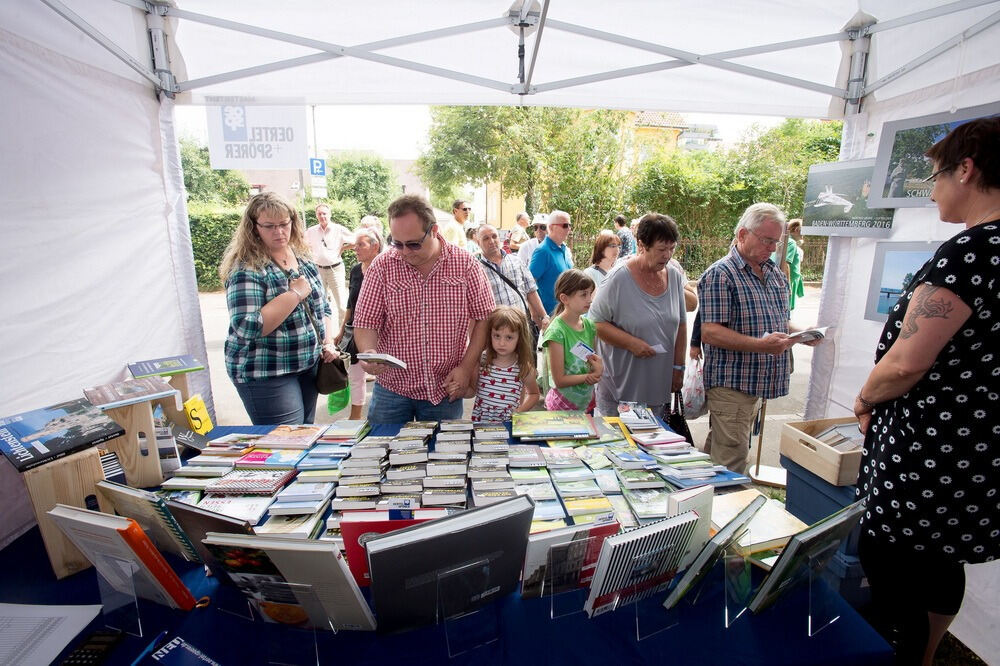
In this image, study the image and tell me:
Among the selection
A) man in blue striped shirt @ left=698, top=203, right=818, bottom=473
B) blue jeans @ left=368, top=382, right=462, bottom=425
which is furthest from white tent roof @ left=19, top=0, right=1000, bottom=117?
blue jeans @ left=368, top=382, right=462, bottom=425

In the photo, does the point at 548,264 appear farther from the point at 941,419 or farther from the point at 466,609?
the point at 466,609

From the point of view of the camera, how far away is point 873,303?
10.1 feet

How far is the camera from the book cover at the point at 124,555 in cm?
114

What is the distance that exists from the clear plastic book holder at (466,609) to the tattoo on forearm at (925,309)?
4.19 ft

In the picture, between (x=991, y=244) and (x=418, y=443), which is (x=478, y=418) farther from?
(x=991, y=244)

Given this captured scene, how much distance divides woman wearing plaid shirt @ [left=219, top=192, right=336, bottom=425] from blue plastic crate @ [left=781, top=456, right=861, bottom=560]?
8.22 feet

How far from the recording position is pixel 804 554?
113cm

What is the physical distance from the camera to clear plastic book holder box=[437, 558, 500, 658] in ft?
3.61

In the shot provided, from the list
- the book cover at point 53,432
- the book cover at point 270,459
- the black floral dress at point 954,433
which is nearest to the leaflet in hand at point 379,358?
the book cover at point 270,459

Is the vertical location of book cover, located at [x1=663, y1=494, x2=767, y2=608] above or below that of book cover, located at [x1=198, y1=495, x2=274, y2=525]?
above

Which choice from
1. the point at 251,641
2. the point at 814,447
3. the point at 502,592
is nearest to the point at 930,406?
the point at 814,447

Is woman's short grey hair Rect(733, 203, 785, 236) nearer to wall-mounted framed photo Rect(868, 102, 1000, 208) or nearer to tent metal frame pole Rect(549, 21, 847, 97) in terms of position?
wall-mounted framed photo Rect(868, 102, 1000, 208)

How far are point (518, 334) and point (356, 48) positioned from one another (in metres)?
2.00

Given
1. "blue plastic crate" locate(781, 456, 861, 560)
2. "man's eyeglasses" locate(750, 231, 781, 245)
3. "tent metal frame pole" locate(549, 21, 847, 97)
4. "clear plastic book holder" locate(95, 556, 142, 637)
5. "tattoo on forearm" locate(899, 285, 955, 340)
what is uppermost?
"tent metal frame pole" locate(549, 21, 847, 97)
